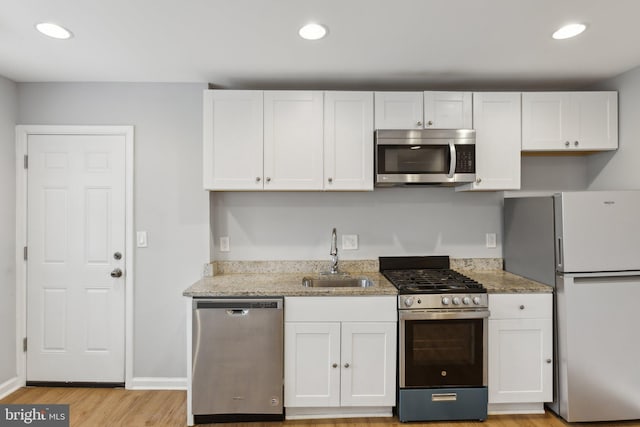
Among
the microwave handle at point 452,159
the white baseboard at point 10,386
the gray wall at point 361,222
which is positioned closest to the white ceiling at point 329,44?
the microwave handle at point 452,159

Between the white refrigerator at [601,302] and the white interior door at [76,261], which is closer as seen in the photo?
the white refrigerator at [601,302]

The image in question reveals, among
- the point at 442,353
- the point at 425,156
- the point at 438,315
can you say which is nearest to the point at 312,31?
the point at 425,156

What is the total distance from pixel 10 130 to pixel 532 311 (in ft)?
13.0

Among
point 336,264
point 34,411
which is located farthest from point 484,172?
point 34,411

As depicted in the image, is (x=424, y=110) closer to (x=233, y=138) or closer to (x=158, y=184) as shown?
(x=233, y=138)

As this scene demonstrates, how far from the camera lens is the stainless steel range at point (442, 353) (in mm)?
2258

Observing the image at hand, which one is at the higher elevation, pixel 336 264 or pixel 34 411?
pixel 336 264

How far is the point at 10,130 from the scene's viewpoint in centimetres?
266

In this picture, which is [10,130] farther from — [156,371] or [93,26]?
[156,371]

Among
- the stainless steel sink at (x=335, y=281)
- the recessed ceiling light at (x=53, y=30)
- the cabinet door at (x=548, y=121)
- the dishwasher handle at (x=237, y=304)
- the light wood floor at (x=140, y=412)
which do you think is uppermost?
the recessed ceiling light at (x=53, y=30)

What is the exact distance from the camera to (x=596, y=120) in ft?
8.62

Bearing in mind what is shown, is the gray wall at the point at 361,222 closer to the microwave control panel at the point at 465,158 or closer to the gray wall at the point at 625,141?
the microwave control panel at the point at 465,158

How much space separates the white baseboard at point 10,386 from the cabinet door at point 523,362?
3.44m

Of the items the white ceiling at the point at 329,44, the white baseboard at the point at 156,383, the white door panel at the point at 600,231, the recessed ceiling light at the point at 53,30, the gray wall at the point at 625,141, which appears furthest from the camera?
the white baseboard at the point at 156,383
